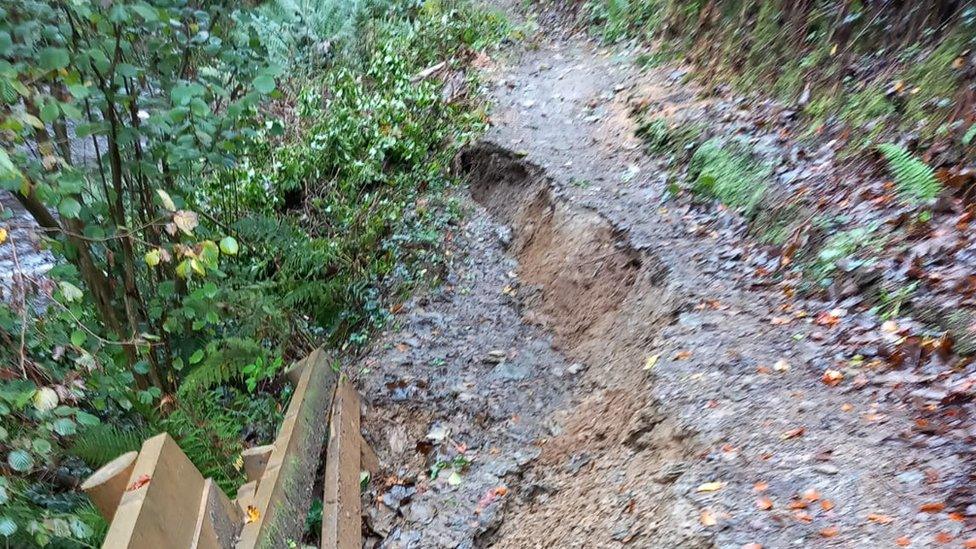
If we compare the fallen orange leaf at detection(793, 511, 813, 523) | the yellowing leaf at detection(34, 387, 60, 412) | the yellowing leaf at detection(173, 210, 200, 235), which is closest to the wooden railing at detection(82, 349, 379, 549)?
the yellowing leaf at detection(34, 387, 60, 412)

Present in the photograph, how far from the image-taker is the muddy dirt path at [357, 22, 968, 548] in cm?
311

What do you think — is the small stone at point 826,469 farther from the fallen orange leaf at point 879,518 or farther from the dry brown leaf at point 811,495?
the fallen orange leaf at point 879,518

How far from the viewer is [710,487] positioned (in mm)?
3236

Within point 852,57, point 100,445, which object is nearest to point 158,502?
point 100,445

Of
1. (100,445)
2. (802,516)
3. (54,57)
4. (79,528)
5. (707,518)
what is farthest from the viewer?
(100,445)

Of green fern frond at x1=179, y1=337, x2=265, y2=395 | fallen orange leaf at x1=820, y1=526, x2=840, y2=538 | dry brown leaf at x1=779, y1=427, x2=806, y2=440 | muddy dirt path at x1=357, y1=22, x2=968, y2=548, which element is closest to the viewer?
fallen orange leaf at x1=820, y1=526, x2=840, y2=538

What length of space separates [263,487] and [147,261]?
1253 mm

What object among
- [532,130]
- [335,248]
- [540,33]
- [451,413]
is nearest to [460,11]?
[540,33]

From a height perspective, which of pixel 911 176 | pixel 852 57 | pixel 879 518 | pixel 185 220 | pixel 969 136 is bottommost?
pixel 879 518

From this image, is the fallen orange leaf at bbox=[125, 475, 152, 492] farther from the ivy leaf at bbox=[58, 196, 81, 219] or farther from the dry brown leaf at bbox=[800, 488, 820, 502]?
the dry brown leaf at bbox=[800, 488, 820, 502]

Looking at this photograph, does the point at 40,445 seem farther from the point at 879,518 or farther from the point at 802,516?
the point at 879,518

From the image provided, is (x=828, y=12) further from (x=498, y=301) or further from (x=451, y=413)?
(x=451, y=413)

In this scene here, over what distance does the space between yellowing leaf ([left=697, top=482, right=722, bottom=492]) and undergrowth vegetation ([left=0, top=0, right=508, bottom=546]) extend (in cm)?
262

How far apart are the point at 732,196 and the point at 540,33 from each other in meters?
7.16
